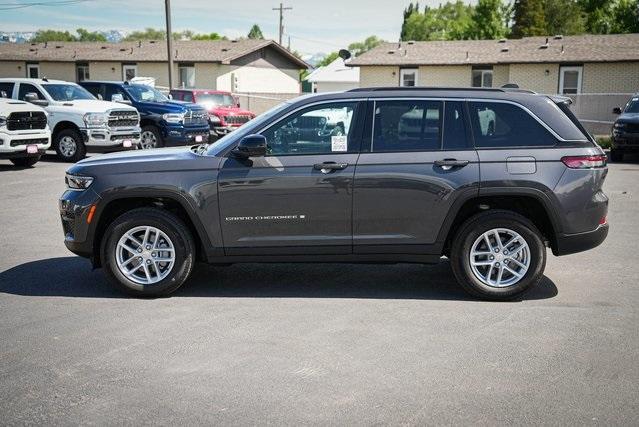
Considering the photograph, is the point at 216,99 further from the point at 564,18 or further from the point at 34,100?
the point at 564,18

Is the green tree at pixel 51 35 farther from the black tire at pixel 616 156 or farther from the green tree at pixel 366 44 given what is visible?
the black tire at pixel 616 156

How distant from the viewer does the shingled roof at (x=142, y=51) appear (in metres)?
43.4

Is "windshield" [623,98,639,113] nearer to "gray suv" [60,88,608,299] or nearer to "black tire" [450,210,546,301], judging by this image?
"gray suv" [60,88,608,299]

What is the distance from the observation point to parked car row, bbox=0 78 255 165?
1622 centimetres

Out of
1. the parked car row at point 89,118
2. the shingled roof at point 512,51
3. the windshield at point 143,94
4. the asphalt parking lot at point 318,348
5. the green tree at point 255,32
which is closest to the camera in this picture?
the asphalt parking lot at point 318,348

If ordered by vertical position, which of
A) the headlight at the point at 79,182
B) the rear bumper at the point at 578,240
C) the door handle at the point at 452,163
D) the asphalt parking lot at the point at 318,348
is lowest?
the asphalt parking lot at the point at 318,348

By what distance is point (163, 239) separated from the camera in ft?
20.6

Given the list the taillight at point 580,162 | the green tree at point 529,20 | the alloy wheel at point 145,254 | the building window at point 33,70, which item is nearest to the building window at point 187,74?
the building window at point 33,70

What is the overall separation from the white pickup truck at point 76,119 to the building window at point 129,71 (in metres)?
27.5

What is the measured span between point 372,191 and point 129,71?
139 ft

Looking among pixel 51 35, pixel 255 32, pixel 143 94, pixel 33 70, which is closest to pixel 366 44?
pixel 255 32

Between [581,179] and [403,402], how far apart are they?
119 inches

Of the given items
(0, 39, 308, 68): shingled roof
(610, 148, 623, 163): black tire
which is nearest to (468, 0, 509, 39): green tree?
(0, 39, 308, 68): shingled roof

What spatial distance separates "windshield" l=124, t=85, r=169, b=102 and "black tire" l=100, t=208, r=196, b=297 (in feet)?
52.0
